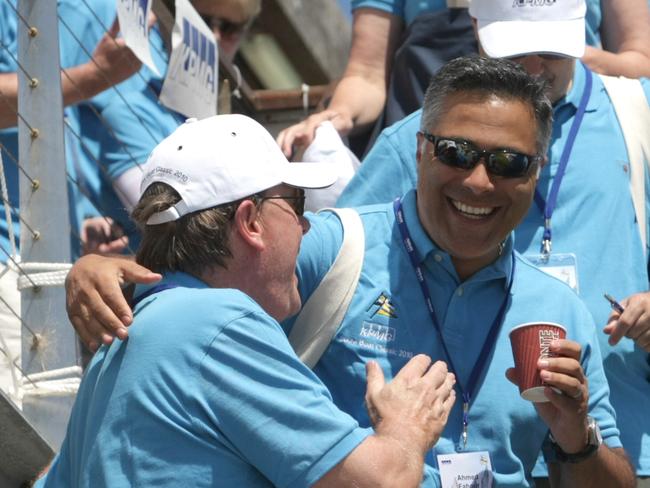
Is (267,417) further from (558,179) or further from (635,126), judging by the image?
(635,126)

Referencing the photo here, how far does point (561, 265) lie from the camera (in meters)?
4.44

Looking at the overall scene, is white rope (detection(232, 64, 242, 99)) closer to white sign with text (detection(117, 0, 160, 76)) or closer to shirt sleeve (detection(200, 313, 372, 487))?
white sign with text (detection(117, 0, 160, 76))

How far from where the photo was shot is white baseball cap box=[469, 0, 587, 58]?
15.2ft

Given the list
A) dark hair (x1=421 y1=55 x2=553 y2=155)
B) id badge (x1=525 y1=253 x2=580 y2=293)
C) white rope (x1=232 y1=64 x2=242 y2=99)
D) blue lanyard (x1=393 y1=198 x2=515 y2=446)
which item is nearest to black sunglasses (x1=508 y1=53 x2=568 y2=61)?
dark hair (x1=421 y1=55 x2=553 y2=155)

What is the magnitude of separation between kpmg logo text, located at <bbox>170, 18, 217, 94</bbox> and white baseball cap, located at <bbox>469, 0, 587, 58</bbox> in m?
1.25

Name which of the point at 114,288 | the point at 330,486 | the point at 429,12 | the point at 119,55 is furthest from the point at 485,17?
the point at 330,486

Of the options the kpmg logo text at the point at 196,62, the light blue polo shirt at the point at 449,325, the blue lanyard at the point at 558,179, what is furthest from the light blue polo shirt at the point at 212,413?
the kpmg logo text at the point at 196,62

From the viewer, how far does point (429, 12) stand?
17.1 feet

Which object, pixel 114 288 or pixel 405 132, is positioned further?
pixel 405 132

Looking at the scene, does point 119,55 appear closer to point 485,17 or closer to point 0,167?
point 0,167

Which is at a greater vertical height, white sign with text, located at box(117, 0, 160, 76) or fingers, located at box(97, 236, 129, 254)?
white sign with text, located at box(117, 0, 160, 76)

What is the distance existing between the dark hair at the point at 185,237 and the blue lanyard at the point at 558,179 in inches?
57.2

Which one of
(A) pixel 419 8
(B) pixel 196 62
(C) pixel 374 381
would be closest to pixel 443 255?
(C) pixel 374 381

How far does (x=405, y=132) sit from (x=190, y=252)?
1388 millimetres
